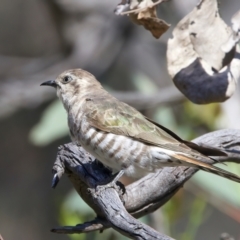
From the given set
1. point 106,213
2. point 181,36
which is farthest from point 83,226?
point 181,36

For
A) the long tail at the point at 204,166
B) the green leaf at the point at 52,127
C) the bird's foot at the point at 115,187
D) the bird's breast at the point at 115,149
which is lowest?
the long tail at the point at 204,166

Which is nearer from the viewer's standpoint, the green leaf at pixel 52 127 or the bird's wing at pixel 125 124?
the bird's wing at pixel 125 124

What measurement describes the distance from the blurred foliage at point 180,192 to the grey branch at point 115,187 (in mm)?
907

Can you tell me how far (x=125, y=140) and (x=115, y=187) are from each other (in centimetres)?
42

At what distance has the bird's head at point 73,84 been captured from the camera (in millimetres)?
3723

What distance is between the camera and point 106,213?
262 centimetres

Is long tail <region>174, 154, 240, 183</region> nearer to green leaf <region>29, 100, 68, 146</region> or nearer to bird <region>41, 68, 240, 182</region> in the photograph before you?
bird <region>41, 68, 240, 182</region>

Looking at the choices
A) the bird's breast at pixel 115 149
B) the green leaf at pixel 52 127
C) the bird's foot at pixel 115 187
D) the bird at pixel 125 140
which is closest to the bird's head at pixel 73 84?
the bird at pixel 125 140

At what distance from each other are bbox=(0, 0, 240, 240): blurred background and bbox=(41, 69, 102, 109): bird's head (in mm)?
796

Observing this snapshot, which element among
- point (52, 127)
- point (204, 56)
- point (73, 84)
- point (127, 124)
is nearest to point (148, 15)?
point (204, 56)

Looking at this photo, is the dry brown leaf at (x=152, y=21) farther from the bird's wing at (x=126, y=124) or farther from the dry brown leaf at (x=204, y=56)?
the bird's wing at (x=126, y=124)

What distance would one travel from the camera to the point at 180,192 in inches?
169

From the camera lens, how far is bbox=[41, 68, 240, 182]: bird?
316 centimetres

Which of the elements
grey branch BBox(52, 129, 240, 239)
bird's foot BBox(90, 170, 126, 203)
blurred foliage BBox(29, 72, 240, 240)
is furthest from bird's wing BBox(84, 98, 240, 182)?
blurred foliage BBox(29, 72, 240, 240)
